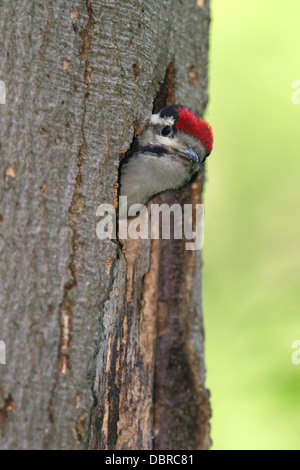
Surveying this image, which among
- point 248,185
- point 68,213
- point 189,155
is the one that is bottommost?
point 68,213

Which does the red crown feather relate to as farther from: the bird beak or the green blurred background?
the green blurred background

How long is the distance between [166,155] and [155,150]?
0.19ft

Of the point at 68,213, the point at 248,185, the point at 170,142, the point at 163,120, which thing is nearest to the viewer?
the point at 68,213

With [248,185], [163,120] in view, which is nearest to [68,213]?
[163,120]

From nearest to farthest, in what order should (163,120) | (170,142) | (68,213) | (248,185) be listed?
(68,213) < (163,120) < (170,142) < (248,185)

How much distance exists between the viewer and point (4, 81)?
205 cm

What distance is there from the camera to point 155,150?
305 cm

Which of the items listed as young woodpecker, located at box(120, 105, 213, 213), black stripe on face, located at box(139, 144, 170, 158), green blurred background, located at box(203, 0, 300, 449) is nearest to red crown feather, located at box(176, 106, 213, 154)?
young woodpecker, located at box(120, 105, 213, 213)

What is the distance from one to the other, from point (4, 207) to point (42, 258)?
20cm

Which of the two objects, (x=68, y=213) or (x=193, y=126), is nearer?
(x=68, y=213)

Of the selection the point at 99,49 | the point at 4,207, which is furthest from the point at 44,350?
the point at 99,49

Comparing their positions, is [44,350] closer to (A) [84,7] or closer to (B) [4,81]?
(B) [4,81]

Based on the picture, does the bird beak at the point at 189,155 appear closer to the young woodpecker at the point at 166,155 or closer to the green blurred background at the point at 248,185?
the young woodpecker at the point at 166,155

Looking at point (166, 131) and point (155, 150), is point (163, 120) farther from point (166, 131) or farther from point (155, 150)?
point (155, 150)
